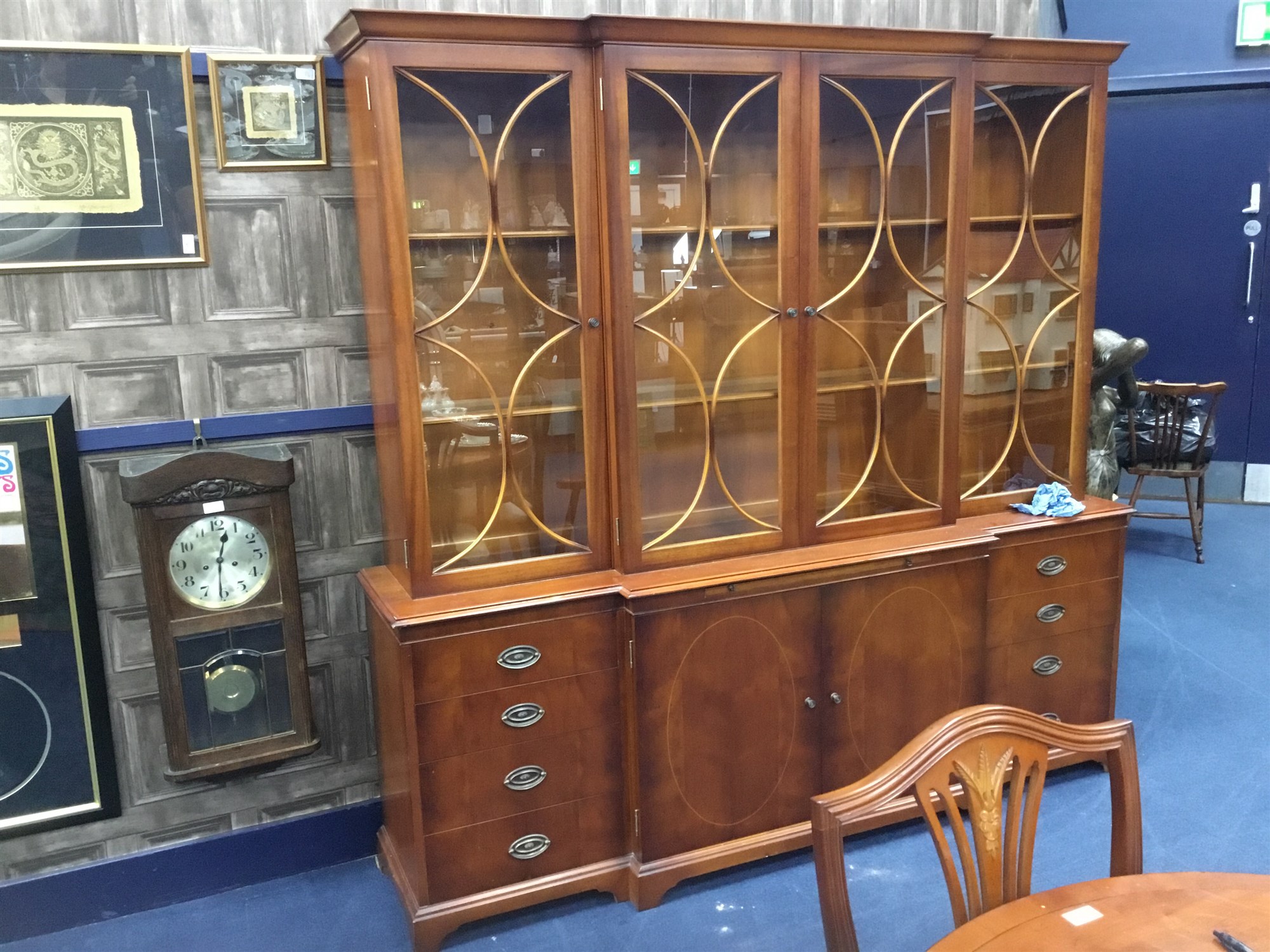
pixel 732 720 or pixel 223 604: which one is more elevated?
pixel 223 604

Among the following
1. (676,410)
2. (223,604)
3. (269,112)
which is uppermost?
(269,112)

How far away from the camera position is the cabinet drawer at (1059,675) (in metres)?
2.82

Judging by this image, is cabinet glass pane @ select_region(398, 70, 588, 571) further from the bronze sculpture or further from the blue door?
the blue door

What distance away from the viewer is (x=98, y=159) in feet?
7.26

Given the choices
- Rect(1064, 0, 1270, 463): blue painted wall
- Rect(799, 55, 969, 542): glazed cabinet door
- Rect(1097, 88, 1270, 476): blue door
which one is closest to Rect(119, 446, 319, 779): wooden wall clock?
Rect(799, 55, 969, 542): glazed cabinet door

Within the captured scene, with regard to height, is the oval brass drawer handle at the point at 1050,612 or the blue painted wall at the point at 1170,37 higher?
the blue painted wall at the point at 1170,37

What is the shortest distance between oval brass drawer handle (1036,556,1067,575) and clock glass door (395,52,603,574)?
4.12 feet

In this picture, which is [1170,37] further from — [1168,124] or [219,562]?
[219,562]

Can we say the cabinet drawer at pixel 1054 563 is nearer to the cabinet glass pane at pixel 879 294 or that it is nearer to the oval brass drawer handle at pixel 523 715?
the cabinet glass pane at pixel 879 294

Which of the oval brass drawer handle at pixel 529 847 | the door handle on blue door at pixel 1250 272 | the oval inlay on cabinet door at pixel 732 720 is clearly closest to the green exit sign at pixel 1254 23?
the door handle on blue door at pixel 1250 272

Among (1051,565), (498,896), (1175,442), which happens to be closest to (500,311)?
(498,896)

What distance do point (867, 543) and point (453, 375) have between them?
111 cm

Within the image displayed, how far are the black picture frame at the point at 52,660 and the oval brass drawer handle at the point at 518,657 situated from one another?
933 mm

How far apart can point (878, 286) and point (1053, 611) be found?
1.04 meters
